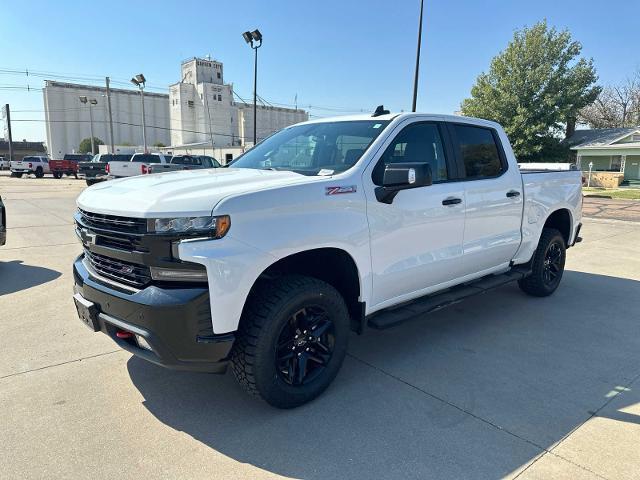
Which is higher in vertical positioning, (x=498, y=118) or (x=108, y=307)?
(x=498, y=118)

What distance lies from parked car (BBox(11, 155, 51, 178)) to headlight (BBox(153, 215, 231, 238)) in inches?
1669

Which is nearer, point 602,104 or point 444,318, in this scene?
point 444,318

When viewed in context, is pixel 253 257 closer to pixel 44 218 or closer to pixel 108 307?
pixel 108 307

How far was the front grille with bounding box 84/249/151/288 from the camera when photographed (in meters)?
2.78

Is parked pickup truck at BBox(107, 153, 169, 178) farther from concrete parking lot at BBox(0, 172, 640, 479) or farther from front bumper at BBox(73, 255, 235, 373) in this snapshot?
front bumper at BBox(73, 255, 235, 373)

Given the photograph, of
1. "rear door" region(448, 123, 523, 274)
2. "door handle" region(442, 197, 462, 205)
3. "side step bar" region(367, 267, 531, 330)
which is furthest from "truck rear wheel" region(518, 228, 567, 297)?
"door handle" region(442, 197, 462, 205)

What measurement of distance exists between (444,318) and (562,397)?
1.73 meters

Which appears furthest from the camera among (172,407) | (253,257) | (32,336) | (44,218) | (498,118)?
(498,118)

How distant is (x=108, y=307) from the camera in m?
2.91

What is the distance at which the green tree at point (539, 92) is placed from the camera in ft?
108

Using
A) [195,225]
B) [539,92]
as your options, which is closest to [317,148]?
[195,225]

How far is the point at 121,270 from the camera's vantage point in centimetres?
291

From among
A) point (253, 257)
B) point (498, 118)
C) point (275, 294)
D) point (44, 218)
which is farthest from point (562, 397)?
point (498, 118)

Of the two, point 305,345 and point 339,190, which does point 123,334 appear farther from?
point 339,190
